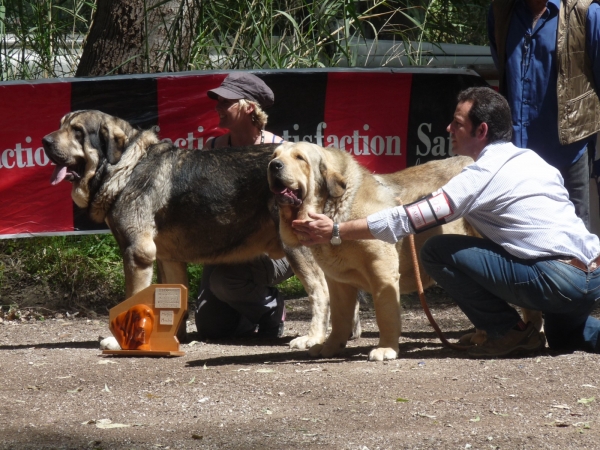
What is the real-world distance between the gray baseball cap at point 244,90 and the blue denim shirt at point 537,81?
68.9 inches

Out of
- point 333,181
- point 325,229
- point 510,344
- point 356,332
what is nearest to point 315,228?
point 325,229

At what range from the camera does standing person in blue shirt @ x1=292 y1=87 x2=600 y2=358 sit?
4.25 meters

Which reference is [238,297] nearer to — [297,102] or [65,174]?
[65,174]

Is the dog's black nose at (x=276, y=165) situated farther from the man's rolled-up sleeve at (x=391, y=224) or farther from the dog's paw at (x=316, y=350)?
the dog's paw at (x=316, y=350)

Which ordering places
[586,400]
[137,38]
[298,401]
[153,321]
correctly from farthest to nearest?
[137,38] < [153,321] < [298,401] < [586,400]

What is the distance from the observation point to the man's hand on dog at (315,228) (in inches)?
170

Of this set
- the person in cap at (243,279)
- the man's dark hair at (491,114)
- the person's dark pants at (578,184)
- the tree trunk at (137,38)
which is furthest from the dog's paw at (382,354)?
the tree trunk at (137,38)

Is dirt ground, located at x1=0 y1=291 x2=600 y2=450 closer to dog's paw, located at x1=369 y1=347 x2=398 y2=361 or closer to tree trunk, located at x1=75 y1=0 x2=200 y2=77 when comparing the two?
dog's paw, located at x1=369 y1=347 x2=398 y2=361

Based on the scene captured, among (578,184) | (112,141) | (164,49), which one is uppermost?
(164,49)

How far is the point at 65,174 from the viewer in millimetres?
5594

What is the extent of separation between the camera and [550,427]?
3.33 meters

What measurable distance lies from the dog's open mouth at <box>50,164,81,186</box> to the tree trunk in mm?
2245

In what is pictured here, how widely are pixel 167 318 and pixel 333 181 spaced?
138cm

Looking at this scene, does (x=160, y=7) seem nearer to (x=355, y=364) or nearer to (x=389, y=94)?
(x=389, y=94)
